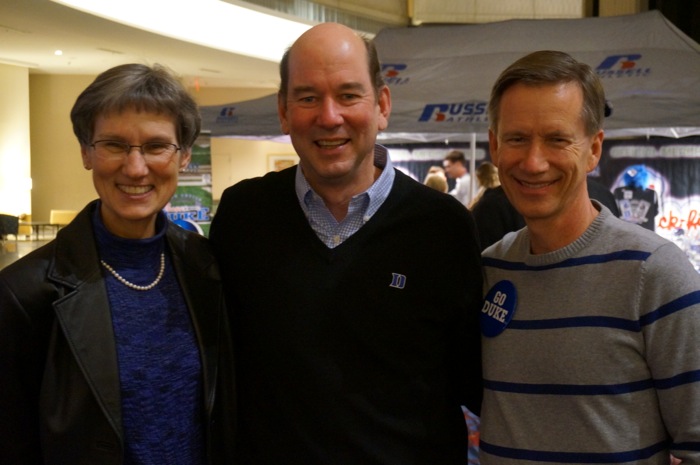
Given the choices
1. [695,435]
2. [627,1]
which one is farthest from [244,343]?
[627,1]

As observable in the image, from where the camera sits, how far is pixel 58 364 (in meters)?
1.63

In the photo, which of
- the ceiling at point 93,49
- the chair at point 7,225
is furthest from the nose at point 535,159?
the chair at point 7,225

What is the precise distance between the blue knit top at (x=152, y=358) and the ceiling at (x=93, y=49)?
30.4ft

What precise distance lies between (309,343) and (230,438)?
35 centimetres

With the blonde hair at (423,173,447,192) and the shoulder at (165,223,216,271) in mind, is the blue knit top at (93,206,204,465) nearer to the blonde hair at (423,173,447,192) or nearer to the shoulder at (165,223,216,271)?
the shoulder at (165,223,216,271)

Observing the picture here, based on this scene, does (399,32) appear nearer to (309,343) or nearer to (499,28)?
(499,28)

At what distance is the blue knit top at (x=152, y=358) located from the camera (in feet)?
5.53

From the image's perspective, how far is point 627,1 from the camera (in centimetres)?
958

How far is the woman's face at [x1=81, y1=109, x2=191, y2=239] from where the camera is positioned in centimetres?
170

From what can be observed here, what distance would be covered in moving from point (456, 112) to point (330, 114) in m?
3.58

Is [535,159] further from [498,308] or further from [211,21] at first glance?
[211,21]

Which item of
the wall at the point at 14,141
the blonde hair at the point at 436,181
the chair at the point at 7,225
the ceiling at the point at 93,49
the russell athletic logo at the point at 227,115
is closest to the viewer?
the russell athletic logo at the point at 227,115

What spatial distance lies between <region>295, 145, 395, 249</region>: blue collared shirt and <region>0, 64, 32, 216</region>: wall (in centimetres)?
1731

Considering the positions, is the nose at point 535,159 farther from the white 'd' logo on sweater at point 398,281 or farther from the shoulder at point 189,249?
the shoulder at point 189,249
